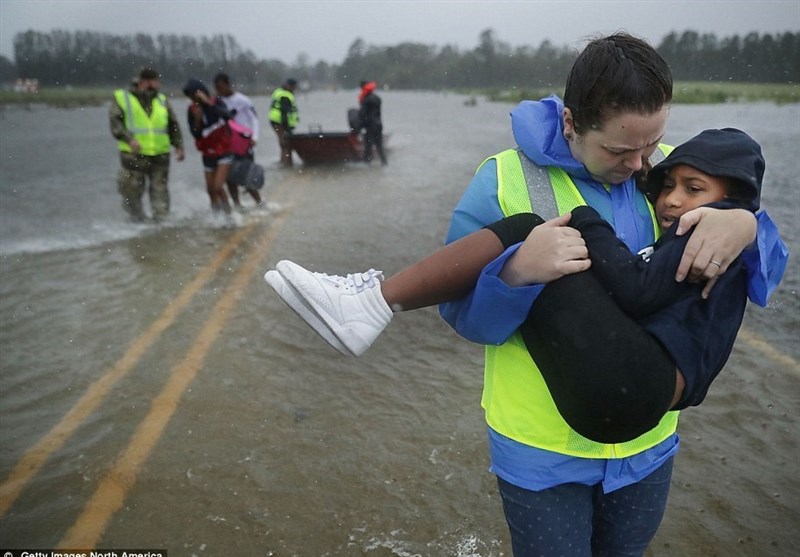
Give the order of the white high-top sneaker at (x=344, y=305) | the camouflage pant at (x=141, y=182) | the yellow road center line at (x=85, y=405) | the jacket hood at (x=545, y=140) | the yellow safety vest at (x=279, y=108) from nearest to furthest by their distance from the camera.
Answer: the jacket hood at (x=545, y=140) < the white high-top sneaker at (x=344, y=305) < the yellow road center line at (x=85, y=405) < the camouflage pant at (x=141, y=182) < the yellow safety vest at (x=279, y=108)

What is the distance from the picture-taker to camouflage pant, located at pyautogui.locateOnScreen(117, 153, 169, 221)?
334 inches

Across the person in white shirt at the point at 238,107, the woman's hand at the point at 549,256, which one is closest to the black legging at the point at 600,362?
the woman's hand at the point at 549,256

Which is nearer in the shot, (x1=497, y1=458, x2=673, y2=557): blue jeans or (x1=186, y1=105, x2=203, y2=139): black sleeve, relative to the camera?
(x1=497, y1=458, x2=673, y2=557): blue jeans

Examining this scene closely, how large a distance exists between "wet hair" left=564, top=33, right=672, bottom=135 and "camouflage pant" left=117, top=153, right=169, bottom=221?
26.3ft

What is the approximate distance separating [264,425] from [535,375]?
2.36m

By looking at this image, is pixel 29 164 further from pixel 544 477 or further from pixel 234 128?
pixel 544 477

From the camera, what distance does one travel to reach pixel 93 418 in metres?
3.64

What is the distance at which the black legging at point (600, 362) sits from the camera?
1.30m

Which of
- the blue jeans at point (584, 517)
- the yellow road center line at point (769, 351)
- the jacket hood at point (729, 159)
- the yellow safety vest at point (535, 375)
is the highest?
the jacket hood at point (729, 159)

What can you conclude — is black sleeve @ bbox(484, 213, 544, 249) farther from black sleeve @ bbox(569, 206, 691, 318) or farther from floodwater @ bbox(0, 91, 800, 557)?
floodwater @ bbox(0, 91, 800, 557)

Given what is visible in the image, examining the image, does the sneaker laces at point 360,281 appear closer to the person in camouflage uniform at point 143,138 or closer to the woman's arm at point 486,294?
the woman's arm at point 486,294

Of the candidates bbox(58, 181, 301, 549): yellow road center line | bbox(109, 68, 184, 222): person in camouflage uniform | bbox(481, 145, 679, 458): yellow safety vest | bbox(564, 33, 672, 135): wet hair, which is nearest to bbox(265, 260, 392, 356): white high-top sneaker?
bbox(481, 145, 679, 458): yellow safety vest

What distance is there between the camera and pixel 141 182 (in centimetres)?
861

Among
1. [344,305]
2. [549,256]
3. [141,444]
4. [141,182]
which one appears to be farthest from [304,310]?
[141,182]
